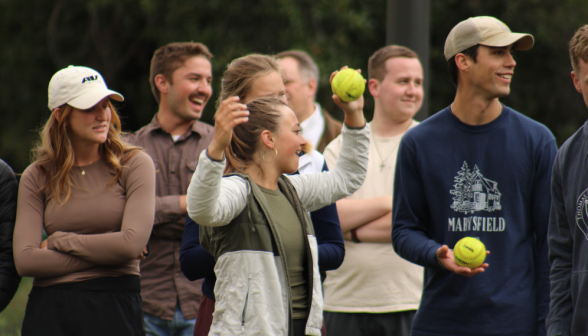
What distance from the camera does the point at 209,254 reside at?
301 cm

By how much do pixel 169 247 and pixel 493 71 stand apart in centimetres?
218

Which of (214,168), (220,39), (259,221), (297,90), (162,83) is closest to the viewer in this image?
(214,168)

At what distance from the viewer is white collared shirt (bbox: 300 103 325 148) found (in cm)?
530

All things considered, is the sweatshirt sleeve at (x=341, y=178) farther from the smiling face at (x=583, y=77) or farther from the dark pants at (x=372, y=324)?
the dark pants at (x=372, y=324)

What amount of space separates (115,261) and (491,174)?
1868 millimetres

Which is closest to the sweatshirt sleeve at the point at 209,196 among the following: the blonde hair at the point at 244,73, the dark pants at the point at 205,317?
the dark pants at the point at 205,317

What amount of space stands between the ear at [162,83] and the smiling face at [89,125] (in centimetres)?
108

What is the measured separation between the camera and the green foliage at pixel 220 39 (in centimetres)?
1098

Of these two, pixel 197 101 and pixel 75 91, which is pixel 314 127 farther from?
pixel 75 91

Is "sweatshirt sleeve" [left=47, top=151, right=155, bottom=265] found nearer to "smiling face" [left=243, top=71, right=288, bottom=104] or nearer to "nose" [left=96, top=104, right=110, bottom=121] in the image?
"nose" [left=96, top=104, right=110, bottom=121]

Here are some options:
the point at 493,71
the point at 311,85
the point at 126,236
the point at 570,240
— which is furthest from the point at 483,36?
the point at 311,85

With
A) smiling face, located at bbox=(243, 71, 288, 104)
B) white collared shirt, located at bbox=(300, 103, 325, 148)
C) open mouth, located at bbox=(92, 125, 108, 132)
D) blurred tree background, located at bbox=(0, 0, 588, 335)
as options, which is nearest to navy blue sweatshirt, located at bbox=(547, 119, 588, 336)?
smiling face, located at bbox=(243, 71, 288, 104)

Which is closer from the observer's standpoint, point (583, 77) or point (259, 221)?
point (583, 77)

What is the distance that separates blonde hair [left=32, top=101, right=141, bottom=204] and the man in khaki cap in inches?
58.7
